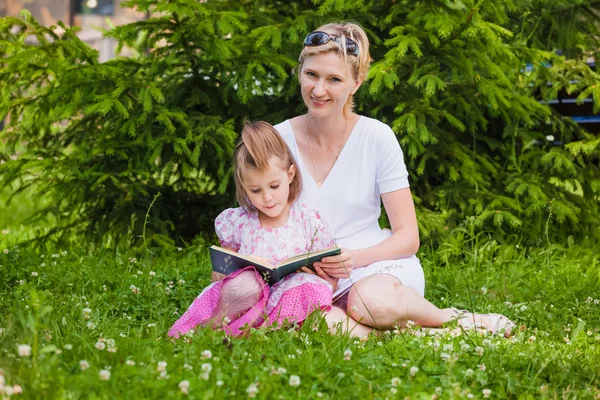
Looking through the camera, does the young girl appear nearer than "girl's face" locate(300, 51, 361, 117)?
Yes

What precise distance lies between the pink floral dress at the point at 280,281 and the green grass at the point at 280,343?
14 cm

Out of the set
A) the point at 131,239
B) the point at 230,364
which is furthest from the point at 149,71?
the point at 230,364

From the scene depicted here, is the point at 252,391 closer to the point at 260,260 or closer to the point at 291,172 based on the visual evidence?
the point at 260,260

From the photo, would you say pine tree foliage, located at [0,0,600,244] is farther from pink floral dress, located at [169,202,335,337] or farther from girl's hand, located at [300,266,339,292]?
girl's hand, located at [300,266,339,292]

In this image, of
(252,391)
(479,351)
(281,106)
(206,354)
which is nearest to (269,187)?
(206,354)

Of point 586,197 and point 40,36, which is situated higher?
point 40,36

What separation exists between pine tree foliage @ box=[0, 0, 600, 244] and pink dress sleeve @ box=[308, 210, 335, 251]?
4.30ft

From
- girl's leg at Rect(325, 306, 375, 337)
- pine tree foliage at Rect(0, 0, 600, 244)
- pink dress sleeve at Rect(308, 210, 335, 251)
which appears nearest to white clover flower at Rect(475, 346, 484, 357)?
girl's leg at Rect(325, 306, 375, 337)

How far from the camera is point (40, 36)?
16.4 ft

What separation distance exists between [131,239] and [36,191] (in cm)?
72

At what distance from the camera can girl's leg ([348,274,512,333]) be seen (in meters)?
3.41

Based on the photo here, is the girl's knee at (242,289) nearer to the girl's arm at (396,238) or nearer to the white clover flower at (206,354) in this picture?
the girl's arm at (396,238)

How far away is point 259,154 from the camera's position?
3.30m

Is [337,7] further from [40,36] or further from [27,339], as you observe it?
[27,339]
